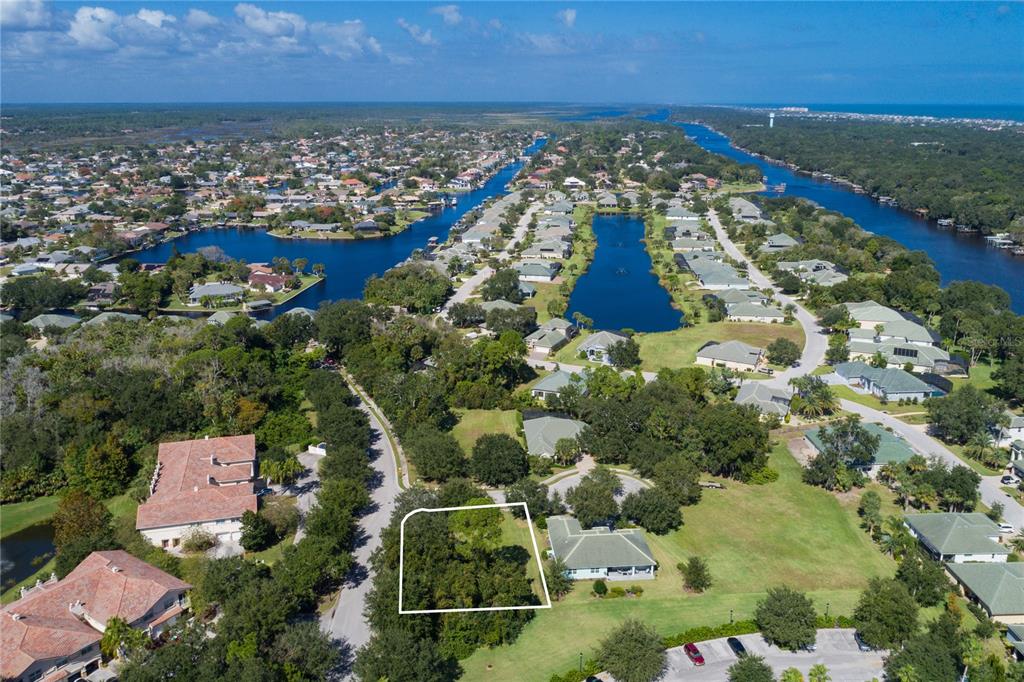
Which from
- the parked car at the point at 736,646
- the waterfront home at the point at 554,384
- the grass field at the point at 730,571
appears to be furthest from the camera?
the waterfront home at the point at 554,384

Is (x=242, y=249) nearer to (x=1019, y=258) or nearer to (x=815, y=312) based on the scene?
(x=815, y=312)

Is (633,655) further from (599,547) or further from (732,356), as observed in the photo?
(732,356)

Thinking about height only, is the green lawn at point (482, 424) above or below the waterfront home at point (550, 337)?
below

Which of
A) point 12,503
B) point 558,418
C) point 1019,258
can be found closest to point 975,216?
point 1019,258

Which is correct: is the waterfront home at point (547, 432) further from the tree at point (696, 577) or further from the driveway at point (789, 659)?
the driveway at point (789, 659)

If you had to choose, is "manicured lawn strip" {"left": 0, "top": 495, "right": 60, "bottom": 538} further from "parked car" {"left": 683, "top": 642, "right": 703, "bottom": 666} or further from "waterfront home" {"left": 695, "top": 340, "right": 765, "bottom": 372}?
"waterfront home" {"left": 695, "top": 340, "right": 765, "bottom": 372}

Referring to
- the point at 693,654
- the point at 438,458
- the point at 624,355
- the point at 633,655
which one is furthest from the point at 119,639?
the point at 624,355

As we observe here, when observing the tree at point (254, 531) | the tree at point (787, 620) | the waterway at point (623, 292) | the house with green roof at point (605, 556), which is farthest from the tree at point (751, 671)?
the waterway at point (623, 292)
